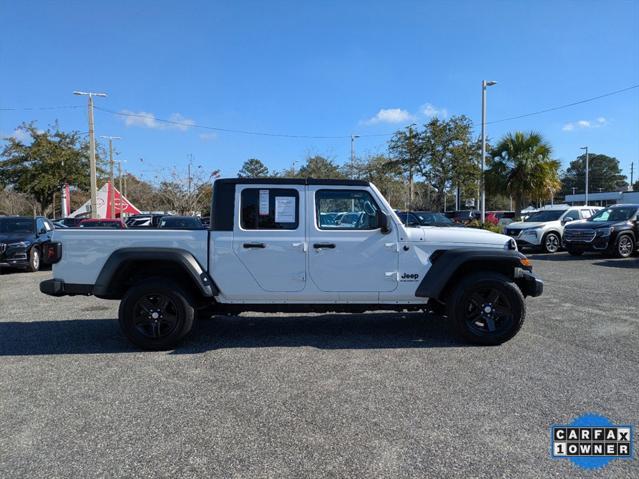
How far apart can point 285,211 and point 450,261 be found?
1.97 meters

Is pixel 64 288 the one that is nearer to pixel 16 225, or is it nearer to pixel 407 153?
pixel 16 225

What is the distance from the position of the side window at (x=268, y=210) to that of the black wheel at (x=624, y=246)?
43.8 feet

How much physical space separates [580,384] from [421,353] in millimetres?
1567

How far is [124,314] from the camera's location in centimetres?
523

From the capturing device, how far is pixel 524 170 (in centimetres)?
2252

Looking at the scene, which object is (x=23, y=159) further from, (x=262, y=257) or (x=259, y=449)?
(x=259, y=449)

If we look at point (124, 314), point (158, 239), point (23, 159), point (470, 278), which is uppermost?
point (23, 159)

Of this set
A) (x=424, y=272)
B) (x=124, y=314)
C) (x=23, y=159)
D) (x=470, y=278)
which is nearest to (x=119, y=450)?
(x=124, y=314)

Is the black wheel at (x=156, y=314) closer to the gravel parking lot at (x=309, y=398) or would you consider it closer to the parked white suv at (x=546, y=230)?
the gravel parking lot at (x=309, y=398)

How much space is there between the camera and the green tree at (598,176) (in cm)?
10244

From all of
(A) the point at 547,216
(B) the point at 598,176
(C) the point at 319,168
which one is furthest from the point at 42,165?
(B) the point at 598,176

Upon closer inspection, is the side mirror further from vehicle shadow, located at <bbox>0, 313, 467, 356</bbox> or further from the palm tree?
the palm tree

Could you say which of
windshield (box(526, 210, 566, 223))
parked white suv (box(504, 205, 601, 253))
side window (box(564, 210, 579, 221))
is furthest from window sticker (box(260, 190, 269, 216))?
side window (box(564, 210, 579, 221))

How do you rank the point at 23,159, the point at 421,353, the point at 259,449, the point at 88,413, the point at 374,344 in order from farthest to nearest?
the point at 23,159 < the point at 374,344 < the point at 421,353 < the point at 88,413 < the point at 259,449
